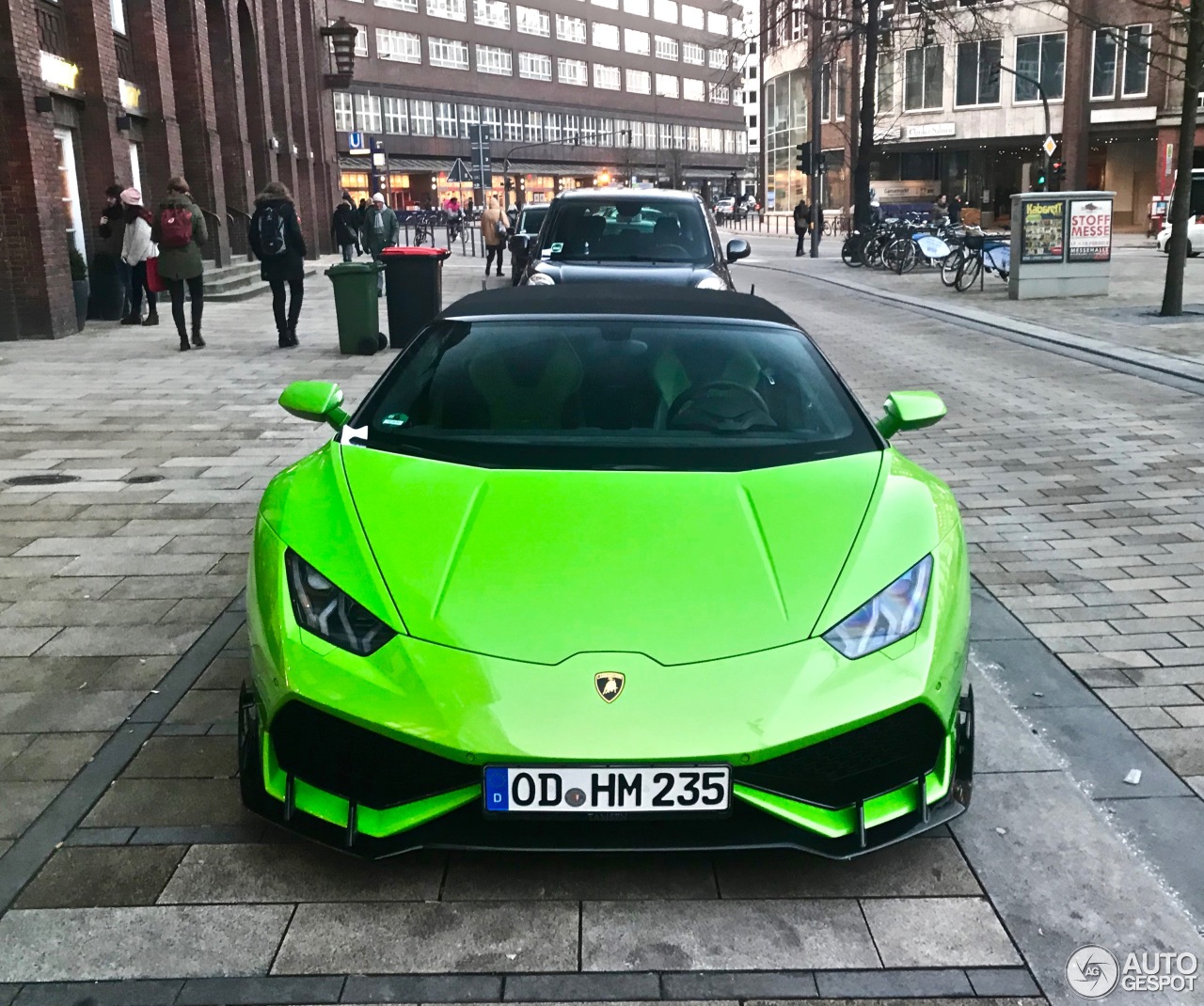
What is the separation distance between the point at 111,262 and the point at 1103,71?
4698 cm

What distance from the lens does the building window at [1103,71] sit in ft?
172

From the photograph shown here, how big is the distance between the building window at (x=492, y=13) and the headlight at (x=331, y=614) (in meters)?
95.4

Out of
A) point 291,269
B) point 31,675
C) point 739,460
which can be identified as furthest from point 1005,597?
point 291,269

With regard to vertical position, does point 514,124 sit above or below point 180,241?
above

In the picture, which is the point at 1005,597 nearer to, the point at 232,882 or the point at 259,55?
the point at 232,882

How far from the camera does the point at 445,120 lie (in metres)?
90.1

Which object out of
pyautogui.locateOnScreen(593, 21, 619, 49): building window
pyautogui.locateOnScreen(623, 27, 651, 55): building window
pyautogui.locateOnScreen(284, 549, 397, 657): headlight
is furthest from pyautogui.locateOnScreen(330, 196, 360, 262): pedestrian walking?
pyautogui.locateOnScreen(623, 27, 651, 55): building window

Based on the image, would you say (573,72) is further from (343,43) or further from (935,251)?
(935,251)

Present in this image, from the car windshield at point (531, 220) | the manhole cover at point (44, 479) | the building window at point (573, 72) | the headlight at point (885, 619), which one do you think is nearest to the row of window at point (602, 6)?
the building window at point (573, 72)

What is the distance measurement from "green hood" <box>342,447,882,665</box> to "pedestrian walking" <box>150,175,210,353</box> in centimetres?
1149

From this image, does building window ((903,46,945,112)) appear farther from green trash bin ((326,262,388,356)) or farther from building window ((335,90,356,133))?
green trash bin ((326,262,388,356))

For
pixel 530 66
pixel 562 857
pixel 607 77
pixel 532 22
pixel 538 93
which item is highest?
pixel 532 22

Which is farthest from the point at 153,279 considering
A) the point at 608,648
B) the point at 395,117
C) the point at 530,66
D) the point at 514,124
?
the point at 530,66

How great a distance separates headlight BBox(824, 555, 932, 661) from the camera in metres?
2.96
